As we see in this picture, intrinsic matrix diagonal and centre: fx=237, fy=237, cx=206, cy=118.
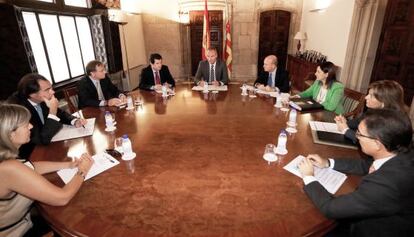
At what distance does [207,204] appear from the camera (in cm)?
120

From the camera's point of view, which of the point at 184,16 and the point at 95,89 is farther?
the point at 184,16

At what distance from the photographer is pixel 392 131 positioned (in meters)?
1.12

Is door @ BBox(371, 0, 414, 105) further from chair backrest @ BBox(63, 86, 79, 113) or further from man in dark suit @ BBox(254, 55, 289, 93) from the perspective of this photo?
chair backrest @ BBox(63, 86, 79, 113)

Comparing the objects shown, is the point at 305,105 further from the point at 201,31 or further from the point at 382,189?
the point at 201,31

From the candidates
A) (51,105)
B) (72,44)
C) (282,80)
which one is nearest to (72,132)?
(51,105)

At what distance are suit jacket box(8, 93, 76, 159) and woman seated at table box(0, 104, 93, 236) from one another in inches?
22.1

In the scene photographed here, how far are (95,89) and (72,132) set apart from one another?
3.56 ft

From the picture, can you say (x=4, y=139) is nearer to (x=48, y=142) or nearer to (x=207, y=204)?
(x=48, y=142)

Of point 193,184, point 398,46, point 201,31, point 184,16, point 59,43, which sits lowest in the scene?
point 193,184

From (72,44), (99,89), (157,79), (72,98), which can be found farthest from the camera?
(72,44)

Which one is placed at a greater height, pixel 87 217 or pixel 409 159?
pixel 409 159

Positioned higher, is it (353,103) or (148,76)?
(148,76)

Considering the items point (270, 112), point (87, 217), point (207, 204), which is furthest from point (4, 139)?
point (270, 112)

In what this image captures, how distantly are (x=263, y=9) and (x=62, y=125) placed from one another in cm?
656
